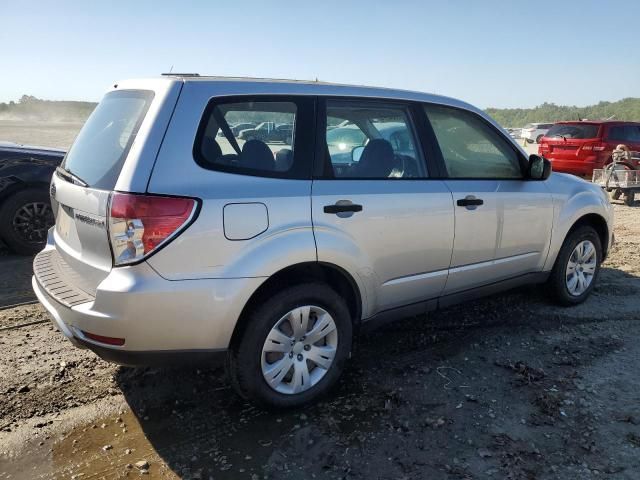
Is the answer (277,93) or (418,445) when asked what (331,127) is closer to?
(277,93)

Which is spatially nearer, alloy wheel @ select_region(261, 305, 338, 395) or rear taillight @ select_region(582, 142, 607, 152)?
alloy wheel @ select_region(261, 305, 338, 395)

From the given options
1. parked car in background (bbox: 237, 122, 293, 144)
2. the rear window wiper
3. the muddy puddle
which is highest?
parked car in background (bbox: 237, 122, 293, 144)

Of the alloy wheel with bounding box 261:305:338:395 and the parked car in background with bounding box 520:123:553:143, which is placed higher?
the parked car in background with bounding box 520:123:553:143

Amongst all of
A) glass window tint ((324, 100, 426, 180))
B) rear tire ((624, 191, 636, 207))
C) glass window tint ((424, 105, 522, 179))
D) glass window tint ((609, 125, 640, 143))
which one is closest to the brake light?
glass window tint ((324, 100, 426, 180))

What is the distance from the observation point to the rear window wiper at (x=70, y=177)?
2.82 m

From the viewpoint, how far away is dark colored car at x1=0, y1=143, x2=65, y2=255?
581 cm

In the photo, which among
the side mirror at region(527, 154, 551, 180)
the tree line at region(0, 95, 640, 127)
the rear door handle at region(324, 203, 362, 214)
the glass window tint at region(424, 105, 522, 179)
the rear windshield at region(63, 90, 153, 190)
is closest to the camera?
the rear windshield at region(63, 90, 153, 190)

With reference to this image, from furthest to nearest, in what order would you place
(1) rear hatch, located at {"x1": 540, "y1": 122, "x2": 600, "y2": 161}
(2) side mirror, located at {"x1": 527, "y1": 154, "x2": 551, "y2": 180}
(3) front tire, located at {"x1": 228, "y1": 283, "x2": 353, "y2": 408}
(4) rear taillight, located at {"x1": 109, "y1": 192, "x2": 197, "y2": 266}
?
(1) rear hatch, located at {"x1": 540, "y1": 122, "x2": 600, "y2": 161}, (2) side mirror, located at {"x1": 527, "y1": 154, "x2": 551, "y2": 180}, (3) front tire, located at {"x1": 228, "y1": 283, "x2": 353, "y2": 408}, (4) rear taillight, located at {"x1": 109, "y1": 192, "x2": 197, "y2": 266}

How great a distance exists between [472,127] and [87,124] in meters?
2.71

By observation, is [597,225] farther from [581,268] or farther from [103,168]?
[103,168]

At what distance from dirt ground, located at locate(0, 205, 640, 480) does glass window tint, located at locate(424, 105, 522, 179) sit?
1.29 m

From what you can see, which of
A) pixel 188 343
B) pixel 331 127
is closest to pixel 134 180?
pixel 188 343

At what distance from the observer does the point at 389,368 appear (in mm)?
3570

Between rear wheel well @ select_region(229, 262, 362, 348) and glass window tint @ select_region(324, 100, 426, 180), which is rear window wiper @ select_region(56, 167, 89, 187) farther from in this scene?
glass window tint @ select_region(324, 100, 426, 180)
